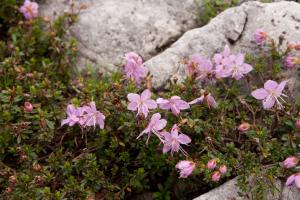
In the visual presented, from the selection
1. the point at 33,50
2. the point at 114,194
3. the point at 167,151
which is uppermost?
the point at 33,50

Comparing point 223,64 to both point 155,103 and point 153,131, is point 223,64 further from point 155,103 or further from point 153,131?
point 153,131

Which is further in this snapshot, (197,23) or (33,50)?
(197,23)

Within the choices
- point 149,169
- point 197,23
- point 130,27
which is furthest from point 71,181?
point 197,23

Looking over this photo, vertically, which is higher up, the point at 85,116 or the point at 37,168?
the point at 85,116

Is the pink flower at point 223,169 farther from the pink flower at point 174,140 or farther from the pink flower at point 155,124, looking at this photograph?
the pink flower at point 155,124

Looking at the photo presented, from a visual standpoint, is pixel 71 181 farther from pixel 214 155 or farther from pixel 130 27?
pixel 130 27

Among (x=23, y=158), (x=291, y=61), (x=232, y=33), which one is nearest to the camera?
(x=23, y=158)

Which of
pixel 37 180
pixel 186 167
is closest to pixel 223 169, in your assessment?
pixel 186 167

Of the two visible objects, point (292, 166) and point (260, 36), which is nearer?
point (292, 166)
